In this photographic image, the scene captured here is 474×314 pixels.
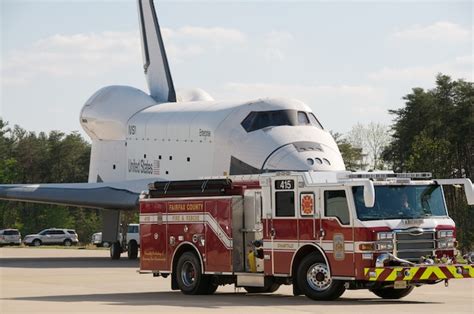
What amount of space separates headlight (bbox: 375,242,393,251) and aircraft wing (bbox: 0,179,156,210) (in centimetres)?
2134

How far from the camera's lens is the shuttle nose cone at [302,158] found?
3281 centimetres

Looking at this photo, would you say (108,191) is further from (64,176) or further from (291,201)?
(64,176)

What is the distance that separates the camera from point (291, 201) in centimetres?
1947

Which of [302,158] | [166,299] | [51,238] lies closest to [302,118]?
[302,158]

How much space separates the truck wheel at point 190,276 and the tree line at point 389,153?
79.3ft

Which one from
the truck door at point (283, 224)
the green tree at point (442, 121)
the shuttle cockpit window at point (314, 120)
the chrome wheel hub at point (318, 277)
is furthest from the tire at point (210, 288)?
the green tree at point (442, 121)

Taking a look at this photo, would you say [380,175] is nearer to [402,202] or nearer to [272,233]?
[402,202]

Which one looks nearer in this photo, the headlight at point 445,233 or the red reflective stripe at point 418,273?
the red reflective stripe at point 418,273

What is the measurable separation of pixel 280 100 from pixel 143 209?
14.9 meters

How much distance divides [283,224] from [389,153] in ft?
173

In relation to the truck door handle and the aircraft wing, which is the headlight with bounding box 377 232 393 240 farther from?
the aircraft wing

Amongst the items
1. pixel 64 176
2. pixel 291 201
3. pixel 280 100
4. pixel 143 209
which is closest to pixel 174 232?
pixel 143 209

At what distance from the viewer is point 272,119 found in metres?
35.8

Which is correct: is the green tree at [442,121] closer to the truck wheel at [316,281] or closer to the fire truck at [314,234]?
the fire truck at [314,234]
